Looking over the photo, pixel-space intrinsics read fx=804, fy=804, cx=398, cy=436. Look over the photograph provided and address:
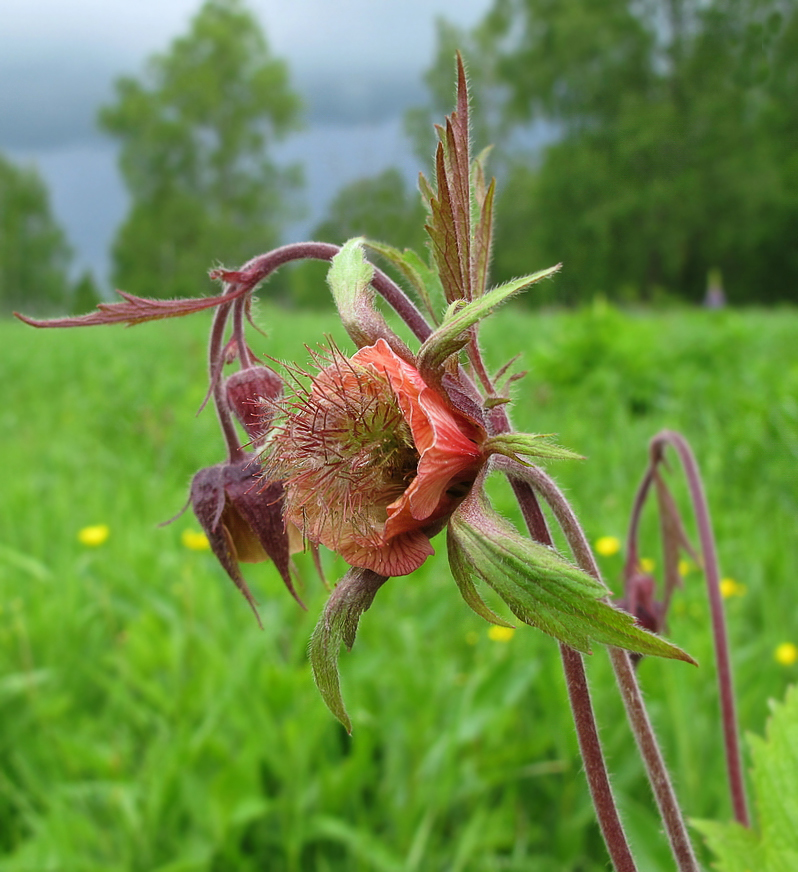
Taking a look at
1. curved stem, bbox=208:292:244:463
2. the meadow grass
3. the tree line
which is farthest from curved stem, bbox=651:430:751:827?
the tree line

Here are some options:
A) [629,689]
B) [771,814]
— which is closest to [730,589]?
[771,814]

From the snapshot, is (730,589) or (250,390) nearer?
(250,390)

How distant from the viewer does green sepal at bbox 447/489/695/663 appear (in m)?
0.57

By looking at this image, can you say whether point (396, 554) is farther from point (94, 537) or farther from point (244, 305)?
point (94, 537)

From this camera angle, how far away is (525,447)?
2.16ft

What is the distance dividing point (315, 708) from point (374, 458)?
1.64m

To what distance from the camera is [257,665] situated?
2404 millimetres

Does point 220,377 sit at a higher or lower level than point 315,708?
higher

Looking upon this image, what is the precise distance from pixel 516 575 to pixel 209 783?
5.66 feet

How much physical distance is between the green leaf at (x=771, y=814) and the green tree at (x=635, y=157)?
27.0 meters

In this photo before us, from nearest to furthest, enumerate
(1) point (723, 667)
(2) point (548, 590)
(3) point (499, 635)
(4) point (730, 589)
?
(2) point (548, 590) < (1) point (723, 667) < (3) point (499, 635) < (4) point (730, 589)

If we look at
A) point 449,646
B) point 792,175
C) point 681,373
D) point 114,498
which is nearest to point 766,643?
point 449,646

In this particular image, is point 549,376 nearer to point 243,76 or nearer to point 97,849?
point 97,849

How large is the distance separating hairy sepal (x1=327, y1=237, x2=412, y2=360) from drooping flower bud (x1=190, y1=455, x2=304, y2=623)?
27 centimetres
